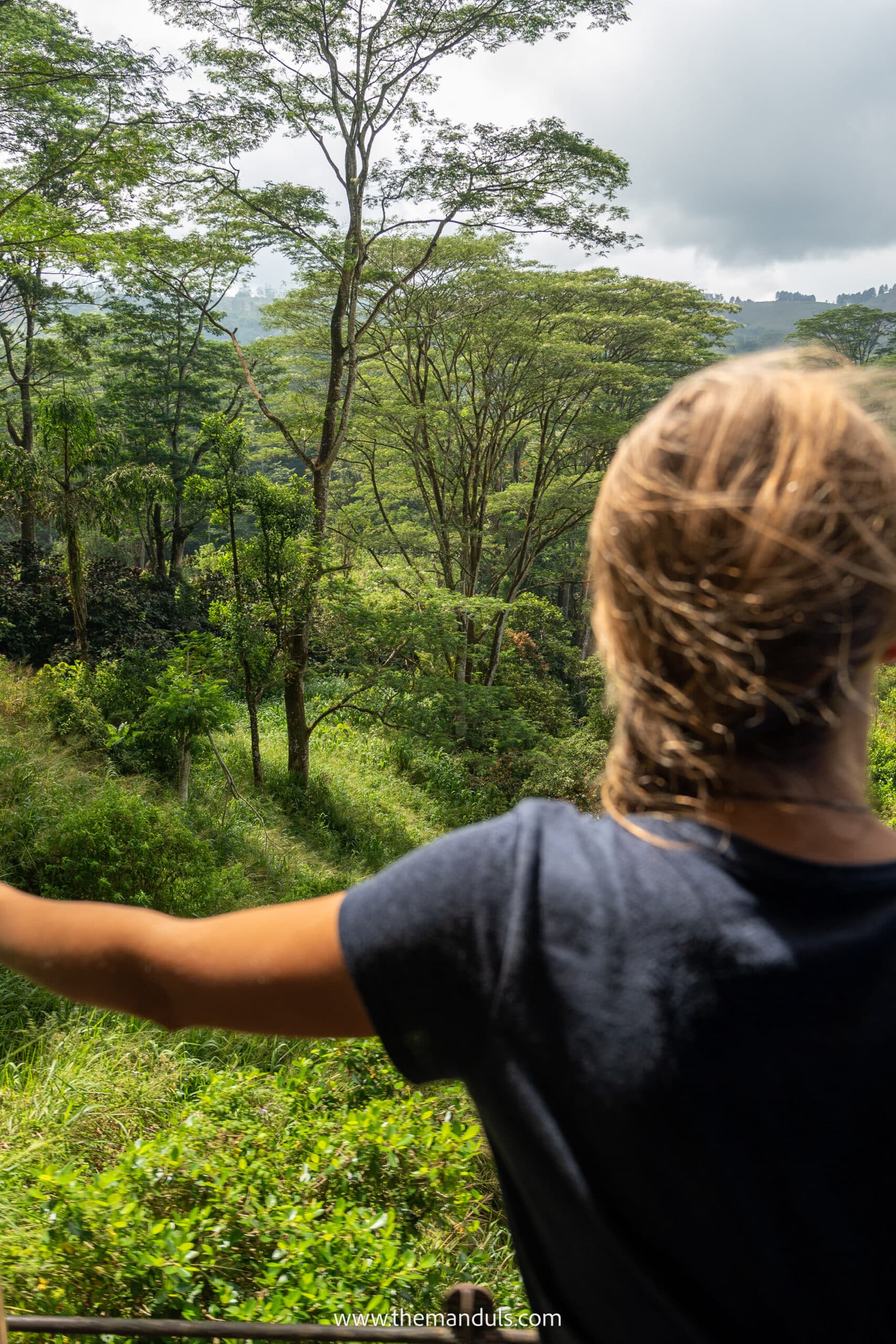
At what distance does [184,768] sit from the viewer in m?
9.23

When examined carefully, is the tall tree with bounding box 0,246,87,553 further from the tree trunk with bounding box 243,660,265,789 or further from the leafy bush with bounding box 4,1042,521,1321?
the leafy bush with bounding box 4,1042,521,1321

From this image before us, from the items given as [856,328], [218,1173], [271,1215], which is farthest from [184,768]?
[856,328]

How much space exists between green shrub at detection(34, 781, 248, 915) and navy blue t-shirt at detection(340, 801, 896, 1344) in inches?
258

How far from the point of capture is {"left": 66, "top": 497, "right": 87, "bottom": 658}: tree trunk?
10.2m

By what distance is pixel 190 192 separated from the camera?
9.83 meters

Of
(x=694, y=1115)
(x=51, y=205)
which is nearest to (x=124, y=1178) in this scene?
(x=694, y=1115)

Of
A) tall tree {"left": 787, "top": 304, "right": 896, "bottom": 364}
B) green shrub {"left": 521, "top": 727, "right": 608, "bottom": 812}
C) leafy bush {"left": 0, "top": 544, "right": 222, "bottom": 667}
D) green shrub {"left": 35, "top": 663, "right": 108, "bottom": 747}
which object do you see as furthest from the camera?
tall tree {"left": 787, "top": 304, "right": 896, "bottom": 364}

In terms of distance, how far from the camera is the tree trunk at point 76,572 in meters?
10.2

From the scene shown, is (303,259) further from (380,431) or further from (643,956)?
(643,956)

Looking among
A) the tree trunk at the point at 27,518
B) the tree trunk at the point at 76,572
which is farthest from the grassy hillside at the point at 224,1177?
the tree trunk at the point at 27,518

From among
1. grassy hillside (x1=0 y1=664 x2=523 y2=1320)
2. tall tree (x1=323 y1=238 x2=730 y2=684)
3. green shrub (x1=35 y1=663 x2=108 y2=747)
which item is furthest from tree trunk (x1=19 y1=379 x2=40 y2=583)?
grassy hillside (x1=0 y1=664 x2=523 y2=1320)

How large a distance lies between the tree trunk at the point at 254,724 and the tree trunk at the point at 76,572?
2390 mm

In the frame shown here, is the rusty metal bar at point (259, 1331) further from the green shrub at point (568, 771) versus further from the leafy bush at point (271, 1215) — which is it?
the green shrub at point (568, 771)

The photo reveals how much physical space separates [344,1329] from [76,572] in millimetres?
10320
